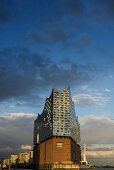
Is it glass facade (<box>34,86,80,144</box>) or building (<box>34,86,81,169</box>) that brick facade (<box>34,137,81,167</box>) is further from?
glass facade (<box>34,86,80,144</box>)

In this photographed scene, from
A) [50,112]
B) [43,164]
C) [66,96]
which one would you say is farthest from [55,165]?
[66,96]

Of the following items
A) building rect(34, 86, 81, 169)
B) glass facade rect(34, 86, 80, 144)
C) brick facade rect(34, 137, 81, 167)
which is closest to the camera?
brick facade rect(34, 137, 81, 167)

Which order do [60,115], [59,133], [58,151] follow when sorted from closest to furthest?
[58,151]
[59,133]
[60,115]

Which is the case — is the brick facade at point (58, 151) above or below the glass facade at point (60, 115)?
below

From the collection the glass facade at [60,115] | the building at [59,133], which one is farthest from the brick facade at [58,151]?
the glass facade at [60,115]

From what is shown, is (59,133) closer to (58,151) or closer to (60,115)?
(58,151)

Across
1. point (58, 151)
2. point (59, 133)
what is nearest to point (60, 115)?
point (59, 133)

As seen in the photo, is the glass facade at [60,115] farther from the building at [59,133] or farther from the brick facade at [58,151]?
the brick facade at [58,151]

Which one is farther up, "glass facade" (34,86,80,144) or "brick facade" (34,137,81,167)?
"glass facade" (34,86,80,144)

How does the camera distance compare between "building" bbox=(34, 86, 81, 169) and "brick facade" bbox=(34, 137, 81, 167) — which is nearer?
"brick facade" bbox=(34, 137, 81, 167)

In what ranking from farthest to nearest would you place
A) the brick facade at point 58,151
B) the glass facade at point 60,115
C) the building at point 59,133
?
the glass facade at point 60,115 < the building at point 59,133 < the brick facade at point 58,151

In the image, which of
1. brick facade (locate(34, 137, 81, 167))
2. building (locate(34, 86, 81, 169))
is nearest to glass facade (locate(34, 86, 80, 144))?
building (locate(34, 86, 81, 169))

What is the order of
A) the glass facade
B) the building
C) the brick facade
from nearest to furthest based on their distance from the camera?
the brick facade < the building < the glass facade

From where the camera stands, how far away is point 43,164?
163500mm
